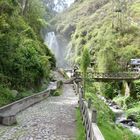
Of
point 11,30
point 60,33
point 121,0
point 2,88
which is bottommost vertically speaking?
point 2,88

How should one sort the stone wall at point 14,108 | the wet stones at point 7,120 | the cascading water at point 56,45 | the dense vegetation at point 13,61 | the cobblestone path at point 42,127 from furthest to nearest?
the cascading water at point 56,45, the dense vegetation at point 13,61, the stone wall at point 14,108, the wet stones at point 7,120, the cobblestone path at point 42,127

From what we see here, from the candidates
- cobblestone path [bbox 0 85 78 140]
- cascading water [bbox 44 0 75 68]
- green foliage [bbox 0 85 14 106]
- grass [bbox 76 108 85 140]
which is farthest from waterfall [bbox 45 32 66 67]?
grass [bbox 76 108 85 140]

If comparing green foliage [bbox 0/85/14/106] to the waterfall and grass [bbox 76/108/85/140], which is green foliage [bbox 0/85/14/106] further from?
the waterfall

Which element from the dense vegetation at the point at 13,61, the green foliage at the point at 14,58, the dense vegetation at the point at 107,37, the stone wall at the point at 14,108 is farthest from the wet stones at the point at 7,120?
the dense vegetation at the point at 107,37

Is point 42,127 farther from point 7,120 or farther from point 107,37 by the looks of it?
point 107,37

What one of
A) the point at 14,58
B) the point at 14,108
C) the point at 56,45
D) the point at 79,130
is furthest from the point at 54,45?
the point at 79,130

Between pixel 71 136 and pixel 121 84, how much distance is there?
39.9 m

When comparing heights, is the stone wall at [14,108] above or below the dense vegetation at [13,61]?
below

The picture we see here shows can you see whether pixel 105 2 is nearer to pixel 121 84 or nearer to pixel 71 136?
pixel 121 84

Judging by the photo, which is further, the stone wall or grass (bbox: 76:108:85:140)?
the stone wall

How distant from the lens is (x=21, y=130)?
13906 mm

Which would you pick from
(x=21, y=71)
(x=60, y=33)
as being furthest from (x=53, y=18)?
(x=21, y=71)

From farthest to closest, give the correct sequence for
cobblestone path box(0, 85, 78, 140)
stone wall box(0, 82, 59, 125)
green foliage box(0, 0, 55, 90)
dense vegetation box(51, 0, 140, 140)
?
dense vegetation box(51, 0, 140, 140), green foliage box(0, 0, 55, 90), stone wall box(0, 82, 59, 125), cobblestone path box(0, 85, 78, 140)

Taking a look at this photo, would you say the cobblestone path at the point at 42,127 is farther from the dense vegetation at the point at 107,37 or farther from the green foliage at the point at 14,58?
the dense vegetation at the point at 107,37
